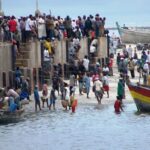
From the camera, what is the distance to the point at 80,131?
46.9 metres

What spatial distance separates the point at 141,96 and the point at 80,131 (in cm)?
536

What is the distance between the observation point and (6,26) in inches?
2168

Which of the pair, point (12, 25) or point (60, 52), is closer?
point (12, 25)

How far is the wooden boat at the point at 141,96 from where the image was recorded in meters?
51.1

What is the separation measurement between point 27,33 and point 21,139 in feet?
44.5

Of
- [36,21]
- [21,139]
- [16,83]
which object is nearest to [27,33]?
[36,21]

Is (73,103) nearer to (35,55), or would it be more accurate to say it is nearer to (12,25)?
(12,25)

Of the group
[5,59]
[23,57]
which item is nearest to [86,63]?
[23,57]

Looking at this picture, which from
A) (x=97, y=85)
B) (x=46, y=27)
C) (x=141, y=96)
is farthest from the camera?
(x=46, y=27)

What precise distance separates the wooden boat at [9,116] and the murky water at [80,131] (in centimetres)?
26

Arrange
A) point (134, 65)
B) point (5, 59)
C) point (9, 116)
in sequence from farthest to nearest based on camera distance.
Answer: point (134, 65) → point (5, 59) → point (9, 116)

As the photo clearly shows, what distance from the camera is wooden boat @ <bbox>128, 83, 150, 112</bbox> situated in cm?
A: 5112

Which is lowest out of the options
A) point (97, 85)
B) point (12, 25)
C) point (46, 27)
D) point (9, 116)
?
point (9, 116)

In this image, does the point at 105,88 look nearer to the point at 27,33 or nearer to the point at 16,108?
the point at 27,33
